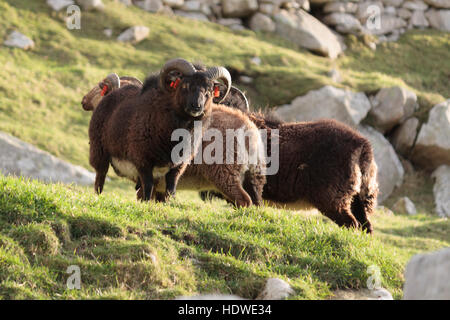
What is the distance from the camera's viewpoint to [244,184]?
11.0 meters

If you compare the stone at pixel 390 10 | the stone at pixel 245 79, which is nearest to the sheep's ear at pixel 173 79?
the stone at pixel 245 79

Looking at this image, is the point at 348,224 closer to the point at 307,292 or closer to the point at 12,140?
the point at 307,292

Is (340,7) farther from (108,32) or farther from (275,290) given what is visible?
(275,290)

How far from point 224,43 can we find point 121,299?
21.6 metres

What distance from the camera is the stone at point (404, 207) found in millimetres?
19438

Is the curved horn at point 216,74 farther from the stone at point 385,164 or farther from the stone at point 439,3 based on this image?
the stone at point 439,3

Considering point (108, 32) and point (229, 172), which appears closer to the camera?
point (229, 172)

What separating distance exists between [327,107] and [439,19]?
15.7 meters

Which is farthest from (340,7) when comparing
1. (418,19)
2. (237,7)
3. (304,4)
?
(237,7)

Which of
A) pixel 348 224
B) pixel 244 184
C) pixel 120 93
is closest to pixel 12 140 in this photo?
pixel 120 93

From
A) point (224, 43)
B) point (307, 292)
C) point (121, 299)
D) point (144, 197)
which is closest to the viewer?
point (121, 299)

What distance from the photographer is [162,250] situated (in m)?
7.11

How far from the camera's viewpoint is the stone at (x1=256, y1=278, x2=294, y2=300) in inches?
252

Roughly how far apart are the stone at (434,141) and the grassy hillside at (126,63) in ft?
4.11
